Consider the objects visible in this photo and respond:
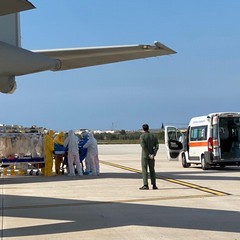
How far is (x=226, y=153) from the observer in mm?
19656

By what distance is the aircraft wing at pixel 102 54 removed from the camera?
12.8m

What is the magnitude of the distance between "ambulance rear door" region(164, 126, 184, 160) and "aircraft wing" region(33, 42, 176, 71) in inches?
430

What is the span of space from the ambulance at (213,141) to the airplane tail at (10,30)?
11254 mm

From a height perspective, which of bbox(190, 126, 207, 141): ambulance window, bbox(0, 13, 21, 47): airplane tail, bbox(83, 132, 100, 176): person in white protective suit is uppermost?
bbox(0, 13, 21, 47): airplane tail

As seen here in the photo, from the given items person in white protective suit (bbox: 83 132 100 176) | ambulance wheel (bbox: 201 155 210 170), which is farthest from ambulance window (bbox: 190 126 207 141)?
person in white protective suit (bbox: 83 132 100 176)

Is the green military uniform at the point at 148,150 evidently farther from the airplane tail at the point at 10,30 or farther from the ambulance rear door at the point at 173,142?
the ambulance rear door at the point at 173,142

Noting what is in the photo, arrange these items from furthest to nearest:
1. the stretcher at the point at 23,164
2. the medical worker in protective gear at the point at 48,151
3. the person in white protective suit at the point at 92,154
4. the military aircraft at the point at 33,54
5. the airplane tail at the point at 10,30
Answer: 1. the medical worker in protective gear at the point at 48,151
2. the person in white protective suit at the point at 92,154
3. the stretcher at the point at 23,164
4. the airplane tail at the point at 10,30
5. the military aircraft at the point at 33,54

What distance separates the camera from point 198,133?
66.0 ft

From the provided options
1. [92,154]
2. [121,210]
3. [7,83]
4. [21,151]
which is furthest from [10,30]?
[21,151]

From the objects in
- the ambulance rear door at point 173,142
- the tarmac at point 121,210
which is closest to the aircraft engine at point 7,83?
the tarmac at point 121,210

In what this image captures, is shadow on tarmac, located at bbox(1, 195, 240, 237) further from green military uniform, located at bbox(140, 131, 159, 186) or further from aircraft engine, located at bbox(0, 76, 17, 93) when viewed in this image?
green military uniform, located at bbox(140, 131, 159, 186)

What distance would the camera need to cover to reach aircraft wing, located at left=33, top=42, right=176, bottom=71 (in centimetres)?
1278

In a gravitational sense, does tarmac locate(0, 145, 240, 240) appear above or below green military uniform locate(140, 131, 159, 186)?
below

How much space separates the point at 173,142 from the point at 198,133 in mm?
4896
